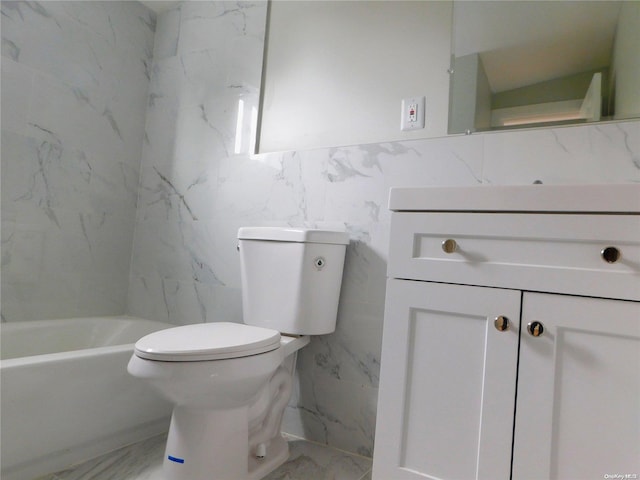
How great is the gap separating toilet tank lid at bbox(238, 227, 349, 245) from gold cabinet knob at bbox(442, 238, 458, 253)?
0.57 m

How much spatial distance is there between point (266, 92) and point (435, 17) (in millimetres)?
801

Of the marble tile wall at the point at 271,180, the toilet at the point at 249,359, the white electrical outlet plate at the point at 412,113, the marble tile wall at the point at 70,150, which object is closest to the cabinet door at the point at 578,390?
the marble tile wall at the point at 271,180

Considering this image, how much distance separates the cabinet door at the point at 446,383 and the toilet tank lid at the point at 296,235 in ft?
1.60

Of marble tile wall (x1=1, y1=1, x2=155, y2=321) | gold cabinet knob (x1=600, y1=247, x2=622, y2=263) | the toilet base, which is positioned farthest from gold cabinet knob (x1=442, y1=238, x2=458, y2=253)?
marble tile wall (x1=1, y1=1, x2=155, y2=321)

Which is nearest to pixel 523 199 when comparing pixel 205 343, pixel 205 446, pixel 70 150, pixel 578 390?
pixel 578 390

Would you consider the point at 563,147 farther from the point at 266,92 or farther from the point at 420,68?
the point at 266,92

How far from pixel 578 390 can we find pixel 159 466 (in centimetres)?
126

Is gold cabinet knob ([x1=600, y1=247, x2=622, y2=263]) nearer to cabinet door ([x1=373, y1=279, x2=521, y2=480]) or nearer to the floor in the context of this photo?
cabinet door ([x1=373, y1=279, x2=521, y2=480])

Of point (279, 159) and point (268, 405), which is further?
point (279, 159)

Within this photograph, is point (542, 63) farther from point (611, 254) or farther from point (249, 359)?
point (249, 359)

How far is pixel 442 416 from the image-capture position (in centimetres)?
90

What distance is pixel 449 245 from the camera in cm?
93

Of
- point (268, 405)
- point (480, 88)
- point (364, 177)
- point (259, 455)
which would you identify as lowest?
point (259, 455)

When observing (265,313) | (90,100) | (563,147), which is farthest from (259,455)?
(90,100)
